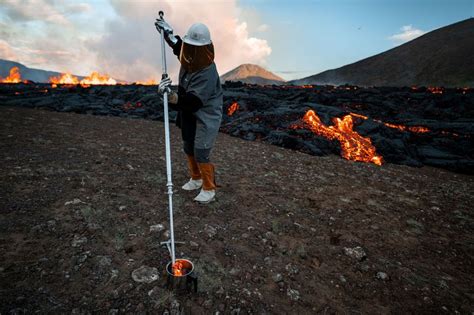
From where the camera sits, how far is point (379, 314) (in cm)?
337

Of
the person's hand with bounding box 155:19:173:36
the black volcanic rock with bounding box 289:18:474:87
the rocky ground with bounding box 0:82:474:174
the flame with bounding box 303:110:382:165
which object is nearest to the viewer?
the person's hand with bounding box 155:19:173:36

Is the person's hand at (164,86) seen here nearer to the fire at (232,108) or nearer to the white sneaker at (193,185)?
the white sneaker at (193,185)

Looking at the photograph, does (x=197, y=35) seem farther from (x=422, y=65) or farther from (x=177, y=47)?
(x=422, y=65)

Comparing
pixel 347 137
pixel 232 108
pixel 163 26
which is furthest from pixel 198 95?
pixel 232 108

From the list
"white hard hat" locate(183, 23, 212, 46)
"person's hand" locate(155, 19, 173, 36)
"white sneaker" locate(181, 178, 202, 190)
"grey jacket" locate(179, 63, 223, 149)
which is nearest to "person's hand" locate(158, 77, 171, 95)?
"person's hand" locate(155, 19, 173, 36)

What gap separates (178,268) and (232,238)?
1346mm

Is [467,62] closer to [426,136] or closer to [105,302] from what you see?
[426,136]

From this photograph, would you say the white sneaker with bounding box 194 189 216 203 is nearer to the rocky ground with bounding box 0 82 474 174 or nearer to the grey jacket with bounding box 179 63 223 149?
the grey jacket with bounding box 179 63 223 149

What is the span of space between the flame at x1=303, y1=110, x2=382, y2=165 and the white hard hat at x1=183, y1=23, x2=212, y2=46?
7.70m

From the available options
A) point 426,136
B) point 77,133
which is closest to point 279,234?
point 77,133

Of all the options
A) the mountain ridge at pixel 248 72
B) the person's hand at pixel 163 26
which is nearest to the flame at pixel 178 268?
the person's hand at pixel 163 26

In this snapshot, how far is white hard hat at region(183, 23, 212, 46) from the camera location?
477cm

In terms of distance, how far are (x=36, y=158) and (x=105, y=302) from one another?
220 inches

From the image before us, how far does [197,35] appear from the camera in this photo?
4777 mm
